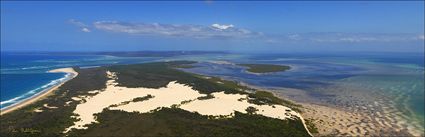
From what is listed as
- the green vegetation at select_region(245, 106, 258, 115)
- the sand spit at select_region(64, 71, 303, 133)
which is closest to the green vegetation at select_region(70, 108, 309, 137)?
the green vegetation at select_region(245, 106, 258, 115)

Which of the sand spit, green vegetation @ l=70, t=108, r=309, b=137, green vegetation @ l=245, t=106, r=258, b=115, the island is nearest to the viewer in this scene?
green vegetation @ l=70, t=108, r=309, b=137

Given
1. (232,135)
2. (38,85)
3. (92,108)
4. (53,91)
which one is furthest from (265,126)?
(38,85)

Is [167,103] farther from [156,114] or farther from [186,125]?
[186,125]

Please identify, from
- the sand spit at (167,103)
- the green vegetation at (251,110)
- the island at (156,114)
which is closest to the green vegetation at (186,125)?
the island at (156,114)

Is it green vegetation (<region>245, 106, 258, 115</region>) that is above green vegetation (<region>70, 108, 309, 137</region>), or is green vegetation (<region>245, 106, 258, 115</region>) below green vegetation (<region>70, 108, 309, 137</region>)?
above

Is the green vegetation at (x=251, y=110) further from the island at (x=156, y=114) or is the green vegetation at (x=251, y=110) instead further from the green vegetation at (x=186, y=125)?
the green vegetation at (x=186, y=125)

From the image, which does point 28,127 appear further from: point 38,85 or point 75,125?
point 38,85

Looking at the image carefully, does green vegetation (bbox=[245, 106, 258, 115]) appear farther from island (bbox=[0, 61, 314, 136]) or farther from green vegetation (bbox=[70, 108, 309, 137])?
green vegetation (bbox=[70, 108, 309, 137])
